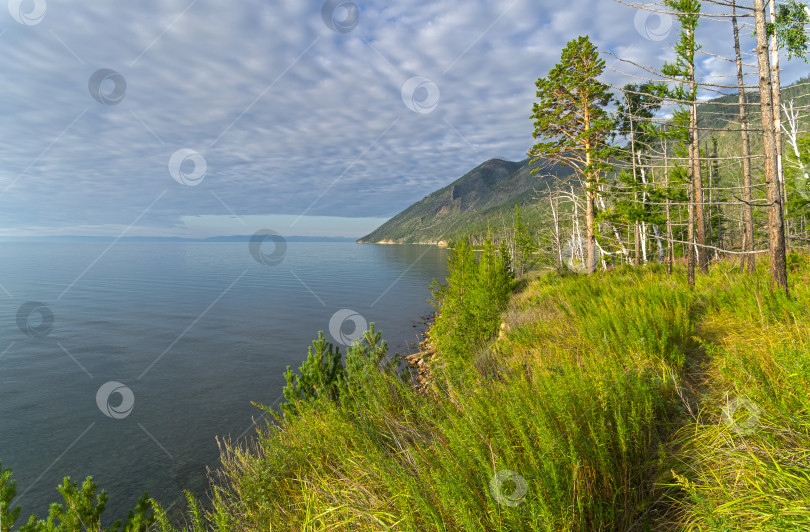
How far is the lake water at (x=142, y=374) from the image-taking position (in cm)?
1080

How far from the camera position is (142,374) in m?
18.4

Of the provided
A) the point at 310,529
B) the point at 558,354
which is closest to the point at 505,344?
the point at 558,354

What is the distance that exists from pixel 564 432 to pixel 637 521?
605 millimetres

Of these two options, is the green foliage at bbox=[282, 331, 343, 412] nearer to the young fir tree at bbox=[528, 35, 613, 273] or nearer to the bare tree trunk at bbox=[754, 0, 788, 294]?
the bare tree trunk at bbox=[754, 0, 788, 294]

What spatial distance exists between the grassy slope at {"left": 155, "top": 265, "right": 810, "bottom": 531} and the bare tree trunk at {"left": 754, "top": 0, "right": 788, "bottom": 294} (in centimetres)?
302

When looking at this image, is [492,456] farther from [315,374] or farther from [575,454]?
[315,374]

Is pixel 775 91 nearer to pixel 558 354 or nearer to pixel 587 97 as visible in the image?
pixel 558 354

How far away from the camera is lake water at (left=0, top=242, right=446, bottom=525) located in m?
10.8

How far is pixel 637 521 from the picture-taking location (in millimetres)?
2158

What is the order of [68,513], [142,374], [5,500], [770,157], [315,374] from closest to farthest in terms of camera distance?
[5,500] < [68,513] < [770,157] < [315,374] < [142,374]

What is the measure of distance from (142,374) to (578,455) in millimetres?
22592

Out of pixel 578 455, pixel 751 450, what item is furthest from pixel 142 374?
pixel 751 450

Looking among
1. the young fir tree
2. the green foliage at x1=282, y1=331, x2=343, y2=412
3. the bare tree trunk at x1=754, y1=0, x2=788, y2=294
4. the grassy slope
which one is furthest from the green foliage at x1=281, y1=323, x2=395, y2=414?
the young fir tree

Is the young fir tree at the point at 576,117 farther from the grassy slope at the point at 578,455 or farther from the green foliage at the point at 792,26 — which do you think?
the grassy slope at the point at 578,455
